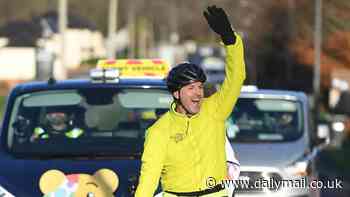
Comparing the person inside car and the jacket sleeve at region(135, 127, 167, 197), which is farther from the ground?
the jacket sleeve at region(135, 127, 167, 197)

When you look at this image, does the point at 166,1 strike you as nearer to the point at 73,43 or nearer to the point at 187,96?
the point at 73,43

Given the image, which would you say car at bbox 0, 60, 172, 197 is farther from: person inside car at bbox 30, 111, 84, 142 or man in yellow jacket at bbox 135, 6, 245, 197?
man in yellow jacket at bbox 135, 6, 245, 197

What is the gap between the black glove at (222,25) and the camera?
6.07m

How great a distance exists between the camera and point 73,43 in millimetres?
82375

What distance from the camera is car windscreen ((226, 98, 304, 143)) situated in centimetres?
1234

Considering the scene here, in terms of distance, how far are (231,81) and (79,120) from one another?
7.93 ft

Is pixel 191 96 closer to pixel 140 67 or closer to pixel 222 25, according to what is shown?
pixel 222 25

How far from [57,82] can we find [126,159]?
142 cm

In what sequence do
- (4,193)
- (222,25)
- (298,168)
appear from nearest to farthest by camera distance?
1. (222,25)
2. (4,193)
3. (298,168)

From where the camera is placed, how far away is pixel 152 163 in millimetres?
5957

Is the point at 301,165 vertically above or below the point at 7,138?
below

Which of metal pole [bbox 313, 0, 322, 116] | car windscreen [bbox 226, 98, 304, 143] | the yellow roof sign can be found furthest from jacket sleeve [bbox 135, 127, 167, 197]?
metal pole [bbox 313, 0, 322, 116]

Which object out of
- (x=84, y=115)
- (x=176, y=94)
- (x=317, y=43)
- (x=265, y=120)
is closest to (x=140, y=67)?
(x=84, y=115)

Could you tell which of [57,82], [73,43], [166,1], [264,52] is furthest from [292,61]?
[57,82]
